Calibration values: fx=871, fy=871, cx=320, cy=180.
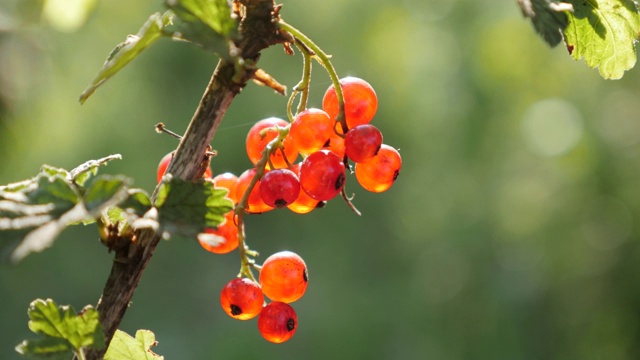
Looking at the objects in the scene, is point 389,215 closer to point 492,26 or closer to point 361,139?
point 492,26

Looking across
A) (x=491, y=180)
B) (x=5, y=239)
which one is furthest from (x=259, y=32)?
(x=491, y=180)

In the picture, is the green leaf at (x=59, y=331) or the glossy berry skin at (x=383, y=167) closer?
the green leaf at (x=59, y=331)

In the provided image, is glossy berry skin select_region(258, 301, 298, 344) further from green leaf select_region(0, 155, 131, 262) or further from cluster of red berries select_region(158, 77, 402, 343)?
green leaf select_region(0, 155, 131, 262)

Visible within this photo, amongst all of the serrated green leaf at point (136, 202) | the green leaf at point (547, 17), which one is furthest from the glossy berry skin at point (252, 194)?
the green leaf at point (547, 17)

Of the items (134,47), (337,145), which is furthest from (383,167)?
(134,47)

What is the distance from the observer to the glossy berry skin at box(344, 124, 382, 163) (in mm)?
970

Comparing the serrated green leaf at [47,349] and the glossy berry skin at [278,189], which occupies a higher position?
the glossy berry skin at [278,189]

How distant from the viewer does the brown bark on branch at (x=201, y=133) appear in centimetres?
86

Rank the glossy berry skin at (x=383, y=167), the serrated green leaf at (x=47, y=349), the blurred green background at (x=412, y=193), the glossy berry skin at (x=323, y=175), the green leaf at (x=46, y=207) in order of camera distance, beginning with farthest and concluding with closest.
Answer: the blurred green background at (x=412, y=193), the glossy berry skin at (x=383, y=167), the glossy berry skin at (x=323, y=175), the serrated green leaf at (x=47, y=349), the green leaf at (x=46, y=207)

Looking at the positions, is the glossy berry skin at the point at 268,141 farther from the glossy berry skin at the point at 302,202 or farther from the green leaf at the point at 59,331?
the green leaf at the point at 59,331

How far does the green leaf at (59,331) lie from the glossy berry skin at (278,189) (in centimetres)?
24

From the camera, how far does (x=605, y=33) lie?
1080mm

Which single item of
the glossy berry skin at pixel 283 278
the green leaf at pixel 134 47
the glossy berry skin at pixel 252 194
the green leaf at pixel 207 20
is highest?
the green leaf at pixel 207 20

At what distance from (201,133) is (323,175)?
6.2 inches
